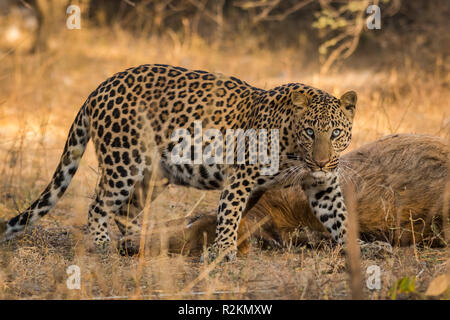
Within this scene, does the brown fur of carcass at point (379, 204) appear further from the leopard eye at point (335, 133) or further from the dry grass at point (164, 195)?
the leopard eye at point (335, 133)

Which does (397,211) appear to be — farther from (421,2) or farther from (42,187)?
(421,2)

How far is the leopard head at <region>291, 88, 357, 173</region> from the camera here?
17.7 ft

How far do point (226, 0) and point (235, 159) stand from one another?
1388 centimetres

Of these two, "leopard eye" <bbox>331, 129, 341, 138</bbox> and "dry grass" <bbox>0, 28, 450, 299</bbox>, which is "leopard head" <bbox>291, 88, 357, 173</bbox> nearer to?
"leopard eye" <bbox>331, 129, 341, 138</bbox>

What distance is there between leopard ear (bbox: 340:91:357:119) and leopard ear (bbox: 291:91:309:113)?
0.99 ft

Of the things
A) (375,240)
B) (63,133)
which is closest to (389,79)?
(63,133)

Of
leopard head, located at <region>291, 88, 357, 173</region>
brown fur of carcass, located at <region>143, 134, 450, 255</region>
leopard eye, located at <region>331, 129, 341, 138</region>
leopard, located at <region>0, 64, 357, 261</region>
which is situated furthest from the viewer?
brown fur of carcass, located at <region>143, 134, 450, 255</region>

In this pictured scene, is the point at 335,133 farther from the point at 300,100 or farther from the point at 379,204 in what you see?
the point at 379,204

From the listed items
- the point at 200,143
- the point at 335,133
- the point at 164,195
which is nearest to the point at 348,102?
the point at 335,133

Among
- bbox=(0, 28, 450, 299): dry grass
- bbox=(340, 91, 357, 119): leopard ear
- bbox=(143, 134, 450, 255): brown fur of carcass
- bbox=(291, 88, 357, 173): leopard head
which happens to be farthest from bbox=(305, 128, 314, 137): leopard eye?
bbox=(0, 28, 450, 299): dry grass

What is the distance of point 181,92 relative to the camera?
6.29 meters

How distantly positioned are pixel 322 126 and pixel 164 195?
276 cm

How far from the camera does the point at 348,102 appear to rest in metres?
5.70

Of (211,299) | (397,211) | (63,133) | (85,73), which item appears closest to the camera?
(211,299)
